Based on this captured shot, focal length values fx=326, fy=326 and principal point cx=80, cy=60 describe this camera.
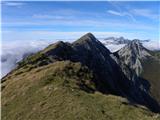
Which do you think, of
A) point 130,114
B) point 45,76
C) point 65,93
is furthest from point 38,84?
point 130,114

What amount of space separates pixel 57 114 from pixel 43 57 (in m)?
65.4

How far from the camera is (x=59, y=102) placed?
191ft

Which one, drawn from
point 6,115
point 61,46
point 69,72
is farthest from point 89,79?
point 61,46

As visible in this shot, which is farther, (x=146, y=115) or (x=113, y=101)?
(x=113, y=101)

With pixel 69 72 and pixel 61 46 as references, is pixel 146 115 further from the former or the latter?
pixel 61 46

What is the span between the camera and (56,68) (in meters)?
78.8

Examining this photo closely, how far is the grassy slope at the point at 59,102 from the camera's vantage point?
52969 mm

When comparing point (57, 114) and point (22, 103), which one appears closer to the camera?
point (57, 114)

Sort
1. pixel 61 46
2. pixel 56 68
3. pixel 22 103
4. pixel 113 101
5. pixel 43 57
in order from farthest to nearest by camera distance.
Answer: pixel 61 46
pixel 43 57
pixel 56 68
pixel 22 103
pixel 113 101

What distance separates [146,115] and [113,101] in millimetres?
7618

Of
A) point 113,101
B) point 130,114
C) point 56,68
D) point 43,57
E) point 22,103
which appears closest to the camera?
point 130,114

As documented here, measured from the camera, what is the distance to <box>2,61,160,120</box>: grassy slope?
52969mm

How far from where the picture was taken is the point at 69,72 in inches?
3118

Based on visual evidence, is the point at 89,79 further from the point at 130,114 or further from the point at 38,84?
the point at 130,114
